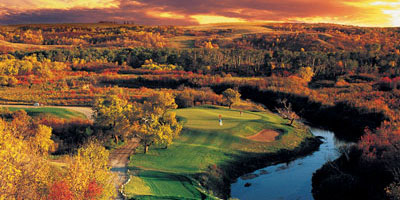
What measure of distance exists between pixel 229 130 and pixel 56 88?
71.9 metres

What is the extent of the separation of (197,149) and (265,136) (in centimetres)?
1417

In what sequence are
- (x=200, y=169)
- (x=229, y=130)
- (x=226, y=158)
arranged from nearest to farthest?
(x=200, y=169)
(x=226, y=158)
(x=229, y=130)

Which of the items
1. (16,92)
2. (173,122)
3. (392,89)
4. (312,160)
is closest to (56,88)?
(16,92)

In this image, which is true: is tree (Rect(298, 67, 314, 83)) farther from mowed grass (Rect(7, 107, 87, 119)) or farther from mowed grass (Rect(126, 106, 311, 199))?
Result: mowed grass (Rect(7, 107, 87, 119))

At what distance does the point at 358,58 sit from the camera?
152 m

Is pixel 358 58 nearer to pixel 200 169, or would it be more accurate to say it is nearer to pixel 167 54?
pixel 167 54

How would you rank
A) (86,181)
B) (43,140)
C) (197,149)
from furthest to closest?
(197,149)
(43,140)
(86,181)

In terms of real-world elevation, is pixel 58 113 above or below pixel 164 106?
below

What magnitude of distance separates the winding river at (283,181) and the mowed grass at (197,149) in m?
4.41

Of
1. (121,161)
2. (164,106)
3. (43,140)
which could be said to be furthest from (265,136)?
(43,140)

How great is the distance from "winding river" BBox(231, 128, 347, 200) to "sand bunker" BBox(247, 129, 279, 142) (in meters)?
6.93

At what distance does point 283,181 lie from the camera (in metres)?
44.0

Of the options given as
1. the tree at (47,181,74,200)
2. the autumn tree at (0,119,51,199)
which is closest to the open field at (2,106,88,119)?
the autumn tree at (0,119,51,199)

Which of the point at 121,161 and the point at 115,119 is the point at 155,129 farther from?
the point at 115,119
